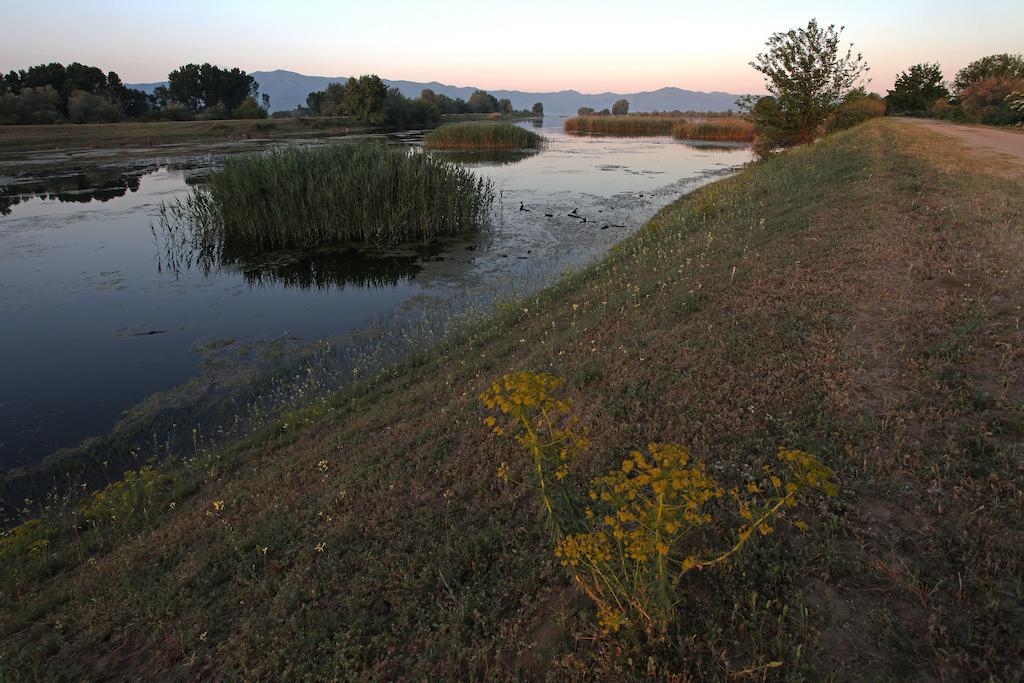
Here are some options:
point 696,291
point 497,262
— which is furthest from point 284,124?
point 696,291

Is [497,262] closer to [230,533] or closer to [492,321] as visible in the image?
[492,321]

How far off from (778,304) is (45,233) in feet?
74.3

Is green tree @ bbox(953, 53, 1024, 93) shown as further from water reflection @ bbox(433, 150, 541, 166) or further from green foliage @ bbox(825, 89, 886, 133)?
water reflection @ bbox(433, 150, 541, 166)

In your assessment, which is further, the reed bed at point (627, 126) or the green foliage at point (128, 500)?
the reed bed at point (627, 126)

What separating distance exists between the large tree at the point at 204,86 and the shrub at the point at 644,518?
369ft

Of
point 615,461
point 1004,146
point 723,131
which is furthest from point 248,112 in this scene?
point 615,461

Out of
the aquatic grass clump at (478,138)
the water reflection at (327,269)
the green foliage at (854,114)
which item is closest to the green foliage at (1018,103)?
the green foliage at (854,114)

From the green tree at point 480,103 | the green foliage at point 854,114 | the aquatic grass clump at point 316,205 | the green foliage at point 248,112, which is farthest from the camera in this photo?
the green tree at point 480,103

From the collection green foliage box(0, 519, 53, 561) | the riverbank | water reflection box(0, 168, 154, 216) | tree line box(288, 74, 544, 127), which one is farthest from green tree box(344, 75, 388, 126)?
green foliage box(0, 519, 53, 561)

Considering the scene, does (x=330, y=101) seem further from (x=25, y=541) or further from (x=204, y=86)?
(x=25, y=541)

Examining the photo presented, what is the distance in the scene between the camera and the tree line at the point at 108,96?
57.8 meters

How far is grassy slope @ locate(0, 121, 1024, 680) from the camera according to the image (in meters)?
2.76

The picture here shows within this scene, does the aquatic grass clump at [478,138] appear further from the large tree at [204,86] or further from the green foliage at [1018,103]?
the large tree at [204,86]

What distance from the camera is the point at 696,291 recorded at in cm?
775
